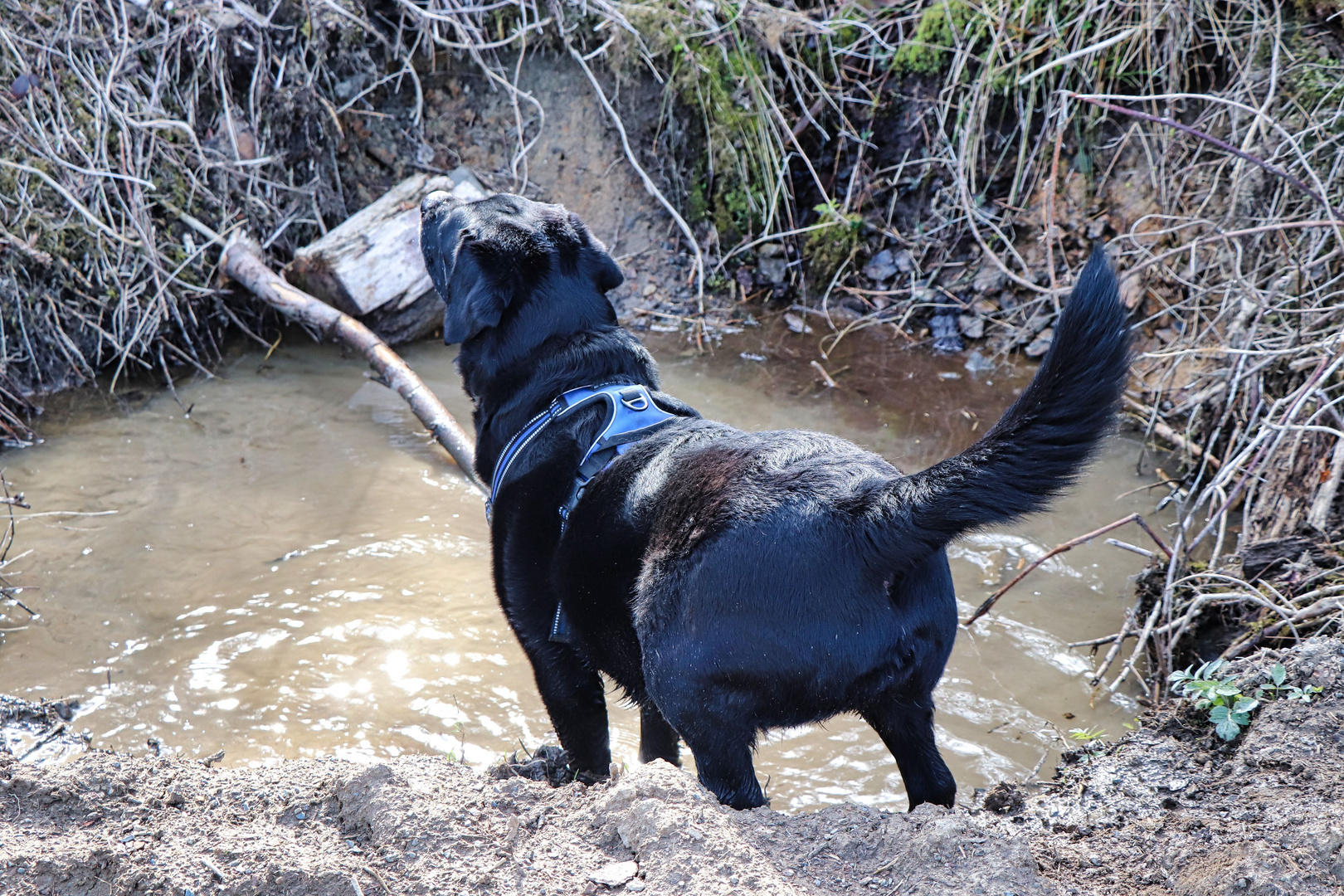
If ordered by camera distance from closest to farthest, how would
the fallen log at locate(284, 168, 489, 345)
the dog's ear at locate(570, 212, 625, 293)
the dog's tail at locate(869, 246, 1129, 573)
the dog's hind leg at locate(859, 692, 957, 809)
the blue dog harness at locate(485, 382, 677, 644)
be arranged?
the dog's tail at locate(869, 246, 1129, 573) < the dog's hind leg at locate(859, 692, 957, 809) < the blue dog harness at locate(485, 382, 677, 644) < the dog's ear at locate(570, 212, 625, 293) < the fallen log at locate(284, 168, 489, 345)

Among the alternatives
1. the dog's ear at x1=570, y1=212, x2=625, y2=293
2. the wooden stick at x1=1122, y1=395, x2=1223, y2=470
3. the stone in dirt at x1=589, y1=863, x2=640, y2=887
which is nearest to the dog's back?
the stone in dirt at x1=589, y1=863, x2=640, y2=887

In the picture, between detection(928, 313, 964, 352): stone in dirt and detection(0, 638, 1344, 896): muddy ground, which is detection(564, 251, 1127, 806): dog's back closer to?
detection(0, 638, 1344, 896): muddy ground

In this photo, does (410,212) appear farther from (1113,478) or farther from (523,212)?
(1113,478)

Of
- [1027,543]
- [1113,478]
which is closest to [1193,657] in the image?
[1027,543]

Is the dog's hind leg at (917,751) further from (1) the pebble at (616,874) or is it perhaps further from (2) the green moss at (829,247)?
(2) the green moss at (829,247)

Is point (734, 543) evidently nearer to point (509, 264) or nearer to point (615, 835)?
point (615, 835)

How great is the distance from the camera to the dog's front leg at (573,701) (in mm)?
2582

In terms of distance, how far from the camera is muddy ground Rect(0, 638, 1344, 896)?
1740 millimetres

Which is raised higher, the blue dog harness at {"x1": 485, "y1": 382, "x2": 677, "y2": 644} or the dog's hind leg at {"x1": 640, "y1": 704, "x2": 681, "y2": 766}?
the blue dog harness at {"x1": 485, "y1": 382, "x2": 677, "y2": 644}

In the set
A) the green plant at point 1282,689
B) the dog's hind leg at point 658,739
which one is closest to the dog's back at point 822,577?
the dog's hind leg at point 658,739

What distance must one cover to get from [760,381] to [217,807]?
12.4 ft

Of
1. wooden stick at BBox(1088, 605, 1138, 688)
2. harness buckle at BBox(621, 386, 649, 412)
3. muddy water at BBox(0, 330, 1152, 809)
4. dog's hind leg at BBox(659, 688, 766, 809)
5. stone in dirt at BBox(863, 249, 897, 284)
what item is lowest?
muddy water at BBox(0, 330, 1152, 809)

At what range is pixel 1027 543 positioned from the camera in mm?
3945

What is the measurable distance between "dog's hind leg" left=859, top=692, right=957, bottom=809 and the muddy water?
0.67 meters
